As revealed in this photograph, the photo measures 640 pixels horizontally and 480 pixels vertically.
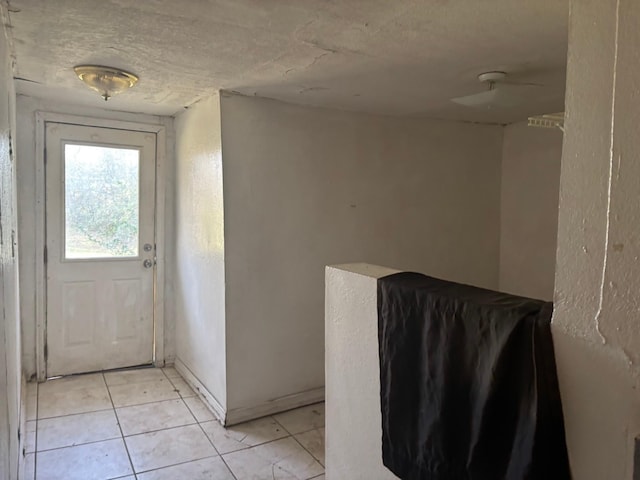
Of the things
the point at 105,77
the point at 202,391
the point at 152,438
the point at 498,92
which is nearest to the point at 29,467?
the point at 152,438

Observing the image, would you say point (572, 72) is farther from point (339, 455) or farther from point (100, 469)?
point (100, 469)

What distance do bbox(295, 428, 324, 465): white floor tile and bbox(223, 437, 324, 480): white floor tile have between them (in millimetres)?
36

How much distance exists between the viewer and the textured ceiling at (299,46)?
1.66 m

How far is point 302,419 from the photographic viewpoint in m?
2.98

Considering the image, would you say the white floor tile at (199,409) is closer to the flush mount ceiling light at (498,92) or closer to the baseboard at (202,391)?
the baseboard at (202,391)

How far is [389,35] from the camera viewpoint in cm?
188

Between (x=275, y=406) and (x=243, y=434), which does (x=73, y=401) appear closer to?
(x=243, y=434)

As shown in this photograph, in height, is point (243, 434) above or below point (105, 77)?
below

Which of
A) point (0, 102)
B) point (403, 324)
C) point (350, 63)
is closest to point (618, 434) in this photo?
point (403, 324)

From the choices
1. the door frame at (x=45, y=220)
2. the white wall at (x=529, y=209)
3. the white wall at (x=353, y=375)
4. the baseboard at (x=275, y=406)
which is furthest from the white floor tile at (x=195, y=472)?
the white wall at (x=529, y=209)

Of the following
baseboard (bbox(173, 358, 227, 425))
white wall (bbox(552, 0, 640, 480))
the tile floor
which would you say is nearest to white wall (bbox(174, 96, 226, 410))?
baseboard (bbox(173, 358, 227, 425))

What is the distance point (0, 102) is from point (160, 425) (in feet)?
6.76

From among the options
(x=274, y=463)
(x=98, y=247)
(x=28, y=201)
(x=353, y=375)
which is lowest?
(x=274, y=463)

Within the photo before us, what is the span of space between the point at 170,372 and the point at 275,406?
1.14 m
